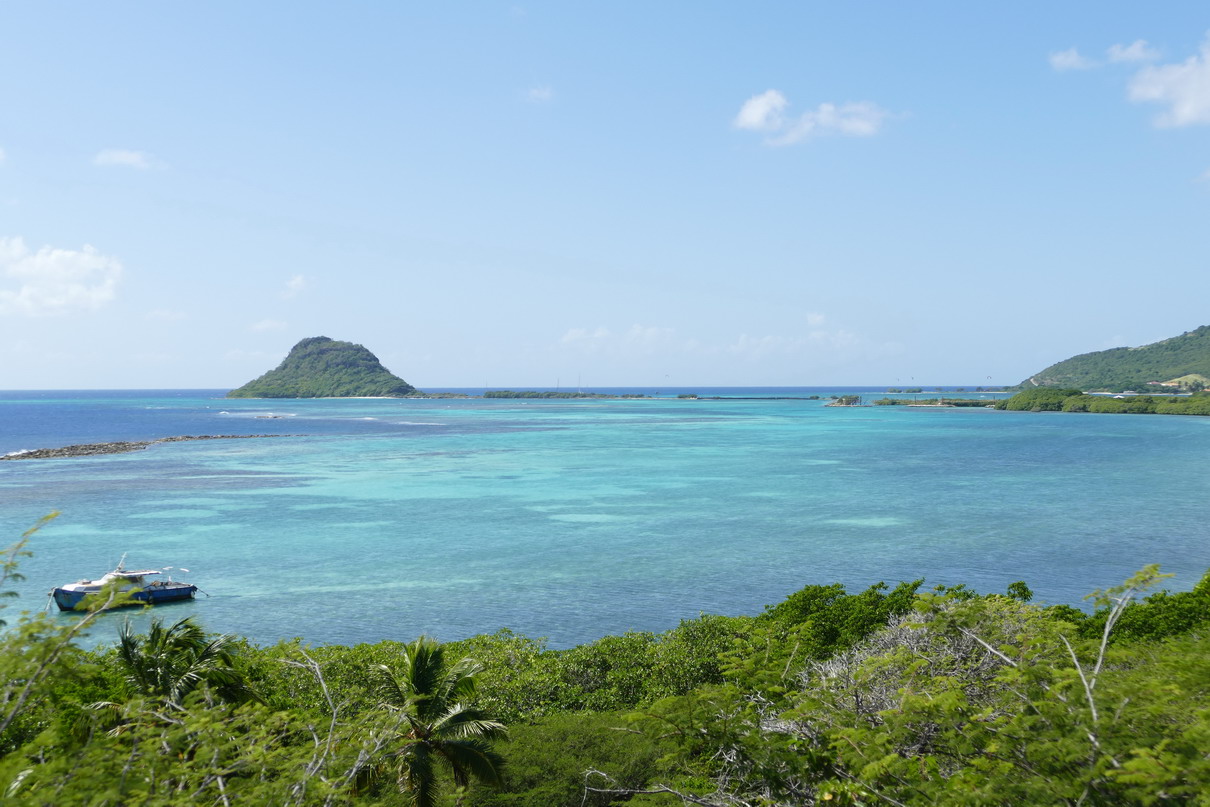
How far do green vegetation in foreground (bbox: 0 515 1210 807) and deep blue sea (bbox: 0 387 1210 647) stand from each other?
6471 mm

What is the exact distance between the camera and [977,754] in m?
9.68

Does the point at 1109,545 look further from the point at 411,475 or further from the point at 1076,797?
the point at 411,475

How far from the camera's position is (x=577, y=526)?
150 ft

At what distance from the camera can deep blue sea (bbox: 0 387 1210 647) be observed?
30906 mm

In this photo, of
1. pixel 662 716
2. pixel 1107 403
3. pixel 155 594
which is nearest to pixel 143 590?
pixel 155 594

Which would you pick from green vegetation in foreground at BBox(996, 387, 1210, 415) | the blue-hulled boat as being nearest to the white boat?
the blue-hulled boat

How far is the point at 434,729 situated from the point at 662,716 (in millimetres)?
4345

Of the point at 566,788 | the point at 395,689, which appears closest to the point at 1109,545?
the point at 566,788

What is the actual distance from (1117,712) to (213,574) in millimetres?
36717

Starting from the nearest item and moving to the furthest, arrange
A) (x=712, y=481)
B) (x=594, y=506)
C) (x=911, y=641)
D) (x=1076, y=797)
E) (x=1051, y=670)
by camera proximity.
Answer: (x=1076, y=797), (x=1051, y=670), (x=911, y=641), (x=594, y=506), (x=712, y=481)

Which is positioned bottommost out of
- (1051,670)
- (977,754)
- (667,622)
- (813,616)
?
(667,622)

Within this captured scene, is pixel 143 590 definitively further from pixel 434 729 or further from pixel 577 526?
pixel 434 729

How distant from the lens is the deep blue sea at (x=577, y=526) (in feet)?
101

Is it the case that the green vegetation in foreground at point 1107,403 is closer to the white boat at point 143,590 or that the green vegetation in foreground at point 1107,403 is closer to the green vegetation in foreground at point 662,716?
the green vegetation in foreground at point 662,716
